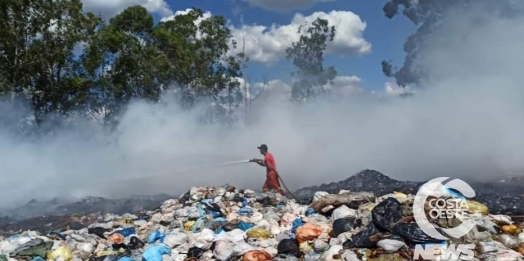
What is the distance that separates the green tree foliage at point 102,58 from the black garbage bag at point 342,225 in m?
13.5

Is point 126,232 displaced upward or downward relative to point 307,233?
downward

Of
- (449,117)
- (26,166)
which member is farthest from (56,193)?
(449,117)

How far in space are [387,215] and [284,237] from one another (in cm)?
121

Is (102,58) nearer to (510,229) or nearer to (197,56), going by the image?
(197,56)

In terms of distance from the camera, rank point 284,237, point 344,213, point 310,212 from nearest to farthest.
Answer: point 284,237, point 344,213, point 310,212

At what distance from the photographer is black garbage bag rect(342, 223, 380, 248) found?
15.1ft

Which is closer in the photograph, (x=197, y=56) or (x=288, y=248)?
(x=288, y=248)

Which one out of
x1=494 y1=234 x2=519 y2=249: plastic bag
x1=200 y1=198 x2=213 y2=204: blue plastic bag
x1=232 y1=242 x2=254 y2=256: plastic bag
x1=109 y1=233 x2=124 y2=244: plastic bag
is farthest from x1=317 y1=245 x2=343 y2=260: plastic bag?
x1=200 y1=198 x2=213 y2=204: blue plastic bag

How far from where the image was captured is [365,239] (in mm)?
4652

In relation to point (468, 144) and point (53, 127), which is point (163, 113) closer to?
point (53, 127)

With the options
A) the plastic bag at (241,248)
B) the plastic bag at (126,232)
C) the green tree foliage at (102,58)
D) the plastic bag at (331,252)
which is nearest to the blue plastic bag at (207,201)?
the plastic bag at (126,232)

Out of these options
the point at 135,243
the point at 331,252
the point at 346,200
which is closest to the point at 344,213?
the point at 346,200

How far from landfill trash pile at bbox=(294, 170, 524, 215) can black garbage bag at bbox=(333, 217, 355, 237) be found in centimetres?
307

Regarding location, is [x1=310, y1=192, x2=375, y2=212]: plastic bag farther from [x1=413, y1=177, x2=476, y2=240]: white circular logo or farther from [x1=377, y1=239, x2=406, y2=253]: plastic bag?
[x1=377, y1=239, x2=406, y2=253]: plastic bag
